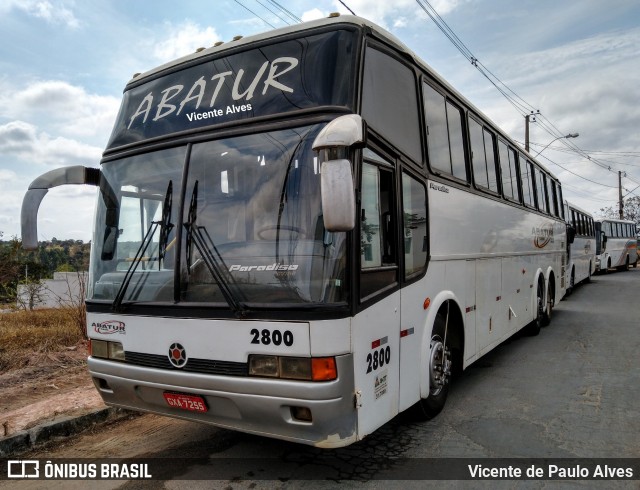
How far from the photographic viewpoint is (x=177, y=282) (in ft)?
12.1

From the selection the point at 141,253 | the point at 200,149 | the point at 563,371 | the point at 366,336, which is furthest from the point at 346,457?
the point at 563,371

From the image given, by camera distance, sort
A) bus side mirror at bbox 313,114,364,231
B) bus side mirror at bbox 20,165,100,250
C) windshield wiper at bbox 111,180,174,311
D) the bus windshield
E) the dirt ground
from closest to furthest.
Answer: bus side mirror at bbox 313,114,364,231 < the bus windshield < windshield wiper at bbox 111,180,174,311 < bus side mirror at bbox 20,165,100,250 < the dirt ground

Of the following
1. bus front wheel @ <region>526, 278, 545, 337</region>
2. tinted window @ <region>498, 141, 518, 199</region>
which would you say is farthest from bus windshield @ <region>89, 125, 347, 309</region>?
bus front wheel @ <region>526, 278, 545, 337</region>

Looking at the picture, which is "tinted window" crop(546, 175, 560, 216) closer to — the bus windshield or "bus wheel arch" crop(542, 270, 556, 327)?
"bus wheel arch" crop(542, 270, 556, 327)

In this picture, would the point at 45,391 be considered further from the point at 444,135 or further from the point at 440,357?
the point at 444,135

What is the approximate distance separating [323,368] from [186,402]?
1.12 metres

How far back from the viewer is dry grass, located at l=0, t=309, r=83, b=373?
7289 mm

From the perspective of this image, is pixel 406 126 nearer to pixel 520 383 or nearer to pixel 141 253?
pixel 141 253

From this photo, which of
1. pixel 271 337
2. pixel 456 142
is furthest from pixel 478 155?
pixel 271 337

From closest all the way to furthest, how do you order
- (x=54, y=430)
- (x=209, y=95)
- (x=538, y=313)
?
(x=209, y=95) < (x=54, y=430) < (x=538, y=313)

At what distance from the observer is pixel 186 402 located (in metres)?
3.69

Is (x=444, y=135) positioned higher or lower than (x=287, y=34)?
lower

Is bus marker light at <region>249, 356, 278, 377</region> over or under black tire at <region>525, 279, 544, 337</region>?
over

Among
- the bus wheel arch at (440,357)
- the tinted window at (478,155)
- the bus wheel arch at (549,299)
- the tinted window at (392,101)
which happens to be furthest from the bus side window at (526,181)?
the tinted window at (392,101)
